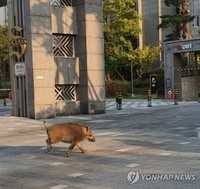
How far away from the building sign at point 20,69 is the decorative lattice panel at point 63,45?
1805 mm

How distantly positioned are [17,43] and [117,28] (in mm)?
27155

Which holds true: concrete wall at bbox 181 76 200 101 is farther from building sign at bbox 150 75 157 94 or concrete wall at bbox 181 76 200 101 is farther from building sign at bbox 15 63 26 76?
building sign at bbox 15 63 26 76

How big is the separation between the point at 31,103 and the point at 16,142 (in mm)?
6883

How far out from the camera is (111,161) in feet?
27.5

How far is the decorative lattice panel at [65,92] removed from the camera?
20.2m

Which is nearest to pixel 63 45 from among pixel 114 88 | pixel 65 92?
pixel 65 92

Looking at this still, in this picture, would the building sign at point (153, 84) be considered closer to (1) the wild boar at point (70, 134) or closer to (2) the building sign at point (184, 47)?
(2) the building sign at point (184, 47)

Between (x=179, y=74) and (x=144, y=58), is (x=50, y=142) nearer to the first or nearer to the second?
(x=179, y=74)

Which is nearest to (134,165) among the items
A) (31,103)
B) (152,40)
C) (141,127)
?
(141,127)

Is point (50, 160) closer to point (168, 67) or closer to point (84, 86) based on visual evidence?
point (84, 86)

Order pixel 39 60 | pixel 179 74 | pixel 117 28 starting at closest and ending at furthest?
pixel 39 60, pixel 179 74, pixel 117 28

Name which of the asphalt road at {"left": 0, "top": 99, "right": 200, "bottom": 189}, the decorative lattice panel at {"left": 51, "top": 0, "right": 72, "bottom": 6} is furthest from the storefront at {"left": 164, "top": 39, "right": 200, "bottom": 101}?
the asphalt road at {"left": 0, "top": 99, "right": 200, "bottom": 189}

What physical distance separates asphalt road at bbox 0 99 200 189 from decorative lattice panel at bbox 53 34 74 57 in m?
7.21

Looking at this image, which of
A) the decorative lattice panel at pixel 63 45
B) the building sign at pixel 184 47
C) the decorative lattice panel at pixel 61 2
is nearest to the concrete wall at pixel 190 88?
the building sign at pixel 184 47
